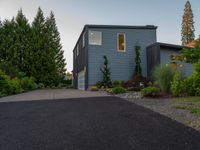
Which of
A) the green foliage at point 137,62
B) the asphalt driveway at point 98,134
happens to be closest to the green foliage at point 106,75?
the green foliage at point 137,62

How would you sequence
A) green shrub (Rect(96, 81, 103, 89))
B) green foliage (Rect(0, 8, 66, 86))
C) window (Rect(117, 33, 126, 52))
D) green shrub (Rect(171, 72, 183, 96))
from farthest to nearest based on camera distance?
green foliage (Rect(0, 8, 66, 86)) < window (Rect(117, 33, 126, 52)) < green shrub (Rect(96, 81, 103, 89)) < green shrub (Rect(171, 72, 183, 96))

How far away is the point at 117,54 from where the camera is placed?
15453mm

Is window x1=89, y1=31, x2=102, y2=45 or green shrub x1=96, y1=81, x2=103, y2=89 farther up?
window x1=89, y1=31, x2=102, y2=45

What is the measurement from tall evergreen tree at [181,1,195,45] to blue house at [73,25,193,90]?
25.4 metres

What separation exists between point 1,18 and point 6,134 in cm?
2823

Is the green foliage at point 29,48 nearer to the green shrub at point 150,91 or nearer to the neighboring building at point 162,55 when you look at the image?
the neighboring building at point 162,55

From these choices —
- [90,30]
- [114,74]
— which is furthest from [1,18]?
[114,74]

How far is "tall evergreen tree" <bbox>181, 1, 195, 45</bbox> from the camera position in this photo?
125 feet

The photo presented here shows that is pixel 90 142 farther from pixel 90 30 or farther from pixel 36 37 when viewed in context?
pixel 36 37

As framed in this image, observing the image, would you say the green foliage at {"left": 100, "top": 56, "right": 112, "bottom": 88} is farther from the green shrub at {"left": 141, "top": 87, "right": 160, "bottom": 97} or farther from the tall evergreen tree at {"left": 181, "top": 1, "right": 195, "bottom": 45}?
the tall evergreen tree at {"left": 181, "top": 1, "right": 195, "bottom": 45}

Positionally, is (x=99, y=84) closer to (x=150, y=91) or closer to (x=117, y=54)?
(x=117, y=54)

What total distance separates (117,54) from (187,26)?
94.2 ft

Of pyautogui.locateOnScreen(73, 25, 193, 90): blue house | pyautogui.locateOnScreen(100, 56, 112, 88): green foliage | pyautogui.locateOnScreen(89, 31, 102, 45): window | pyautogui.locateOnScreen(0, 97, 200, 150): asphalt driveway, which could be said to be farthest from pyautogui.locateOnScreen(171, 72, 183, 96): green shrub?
pyautogui.locateOnScreen(89, 31, 102, 45): window

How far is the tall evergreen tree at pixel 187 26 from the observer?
38034 mm
